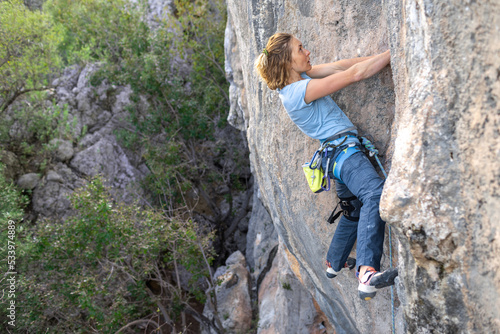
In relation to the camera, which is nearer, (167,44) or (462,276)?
(462,276)

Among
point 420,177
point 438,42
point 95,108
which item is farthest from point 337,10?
point 95,108

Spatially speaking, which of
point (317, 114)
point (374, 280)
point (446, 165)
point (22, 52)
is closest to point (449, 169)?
point (446, 165)

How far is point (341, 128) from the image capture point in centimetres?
312

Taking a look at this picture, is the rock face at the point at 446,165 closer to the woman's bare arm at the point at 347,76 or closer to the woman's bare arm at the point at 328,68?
the woman's bare arm at the point at 347,76

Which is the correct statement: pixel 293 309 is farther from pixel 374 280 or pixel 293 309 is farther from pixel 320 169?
pixel 374 280

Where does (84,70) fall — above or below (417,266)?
above

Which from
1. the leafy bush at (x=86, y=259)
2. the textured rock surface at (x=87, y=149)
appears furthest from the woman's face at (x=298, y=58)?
the textured rock surface at (x=87, y=149)

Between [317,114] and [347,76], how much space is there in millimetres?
399

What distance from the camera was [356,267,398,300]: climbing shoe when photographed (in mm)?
2570

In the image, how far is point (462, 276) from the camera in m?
2.03

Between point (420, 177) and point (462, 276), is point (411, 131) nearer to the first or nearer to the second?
point (420, 177)

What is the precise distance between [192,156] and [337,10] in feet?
34.3

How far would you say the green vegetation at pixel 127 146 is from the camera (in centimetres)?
841

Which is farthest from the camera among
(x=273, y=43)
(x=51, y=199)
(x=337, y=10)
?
(x=51, y=199)
